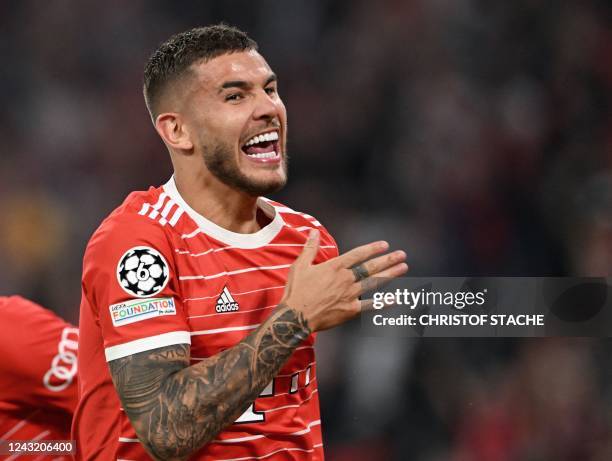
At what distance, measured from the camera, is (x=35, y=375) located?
2.32 m

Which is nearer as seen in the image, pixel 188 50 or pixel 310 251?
pixel 310 251

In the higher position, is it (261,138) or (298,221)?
(261,138)

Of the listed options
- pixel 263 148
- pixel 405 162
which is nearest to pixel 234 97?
pixel 263 148

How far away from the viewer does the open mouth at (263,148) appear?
212 cm

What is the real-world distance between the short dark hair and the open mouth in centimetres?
23

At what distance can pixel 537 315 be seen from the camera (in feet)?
8.46

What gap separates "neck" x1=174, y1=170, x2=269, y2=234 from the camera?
213 centimetres

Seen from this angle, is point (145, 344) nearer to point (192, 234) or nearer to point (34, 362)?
point (192, 234)

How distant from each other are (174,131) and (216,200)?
0.21 m

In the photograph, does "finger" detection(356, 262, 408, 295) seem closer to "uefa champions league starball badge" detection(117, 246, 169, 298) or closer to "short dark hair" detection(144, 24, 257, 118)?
"uefa champions league starball badge" detection(117, 246, 169, 298)

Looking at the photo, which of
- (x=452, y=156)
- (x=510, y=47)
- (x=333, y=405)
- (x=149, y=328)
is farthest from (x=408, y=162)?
(x=149, y=328)

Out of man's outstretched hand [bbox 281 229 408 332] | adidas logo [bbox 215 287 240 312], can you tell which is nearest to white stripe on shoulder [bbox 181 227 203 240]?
adidas logo [bbox 215 287 240 312]

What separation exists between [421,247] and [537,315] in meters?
1.91

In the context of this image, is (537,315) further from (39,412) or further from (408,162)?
(408,162)
